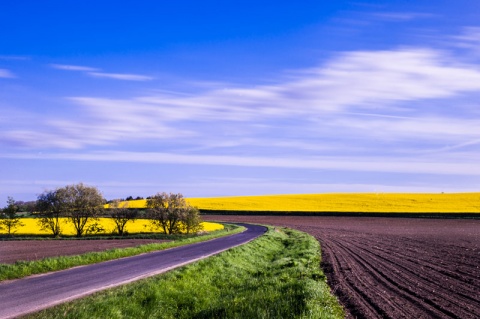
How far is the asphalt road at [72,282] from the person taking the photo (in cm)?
1669

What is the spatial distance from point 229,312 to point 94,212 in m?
54.9

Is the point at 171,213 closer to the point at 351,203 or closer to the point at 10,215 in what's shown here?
the point at 10,215

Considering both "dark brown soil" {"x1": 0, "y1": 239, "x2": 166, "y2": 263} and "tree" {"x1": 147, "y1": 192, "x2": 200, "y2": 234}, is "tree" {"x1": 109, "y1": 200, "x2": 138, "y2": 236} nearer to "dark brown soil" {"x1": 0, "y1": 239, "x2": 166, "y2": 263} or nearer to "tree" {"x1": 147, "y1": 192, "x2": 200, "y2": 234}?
"tree" {"x1": 147, "y1": 192, "x2": 200, "y2": 234}

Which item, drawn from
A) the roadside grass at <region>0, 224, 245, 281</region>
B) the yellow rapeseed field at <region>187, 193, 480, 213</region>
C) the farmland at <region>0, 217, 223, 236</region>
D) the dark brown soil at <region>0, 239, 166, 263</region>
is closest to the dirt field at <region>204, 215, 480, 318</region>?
the roadside grass at <region>0, 224, 245, 281</region>

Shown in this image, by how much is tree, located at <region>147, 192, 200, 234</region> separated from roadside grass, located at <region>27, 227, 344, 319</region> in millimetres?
41032

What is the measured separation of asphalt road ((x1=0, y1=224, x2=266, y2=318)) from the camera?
16688mm

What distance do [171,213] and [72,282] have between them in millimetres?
44364

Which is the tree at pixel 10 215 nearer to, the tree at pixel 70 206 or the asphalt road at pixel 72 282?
the tree at pixel 70 206

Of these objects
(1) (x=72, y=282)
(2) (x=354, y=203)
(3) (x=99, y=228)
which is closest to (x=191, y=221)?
(3) (x=99, y=228)

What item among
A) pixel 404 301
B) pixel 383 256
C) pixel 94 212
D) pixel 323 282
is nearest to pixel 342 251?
pixel 383 256

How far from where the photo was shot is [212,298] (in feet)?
60.5

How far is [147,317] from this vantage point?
15570 millimetres

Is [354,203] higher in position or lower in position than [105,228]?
higher

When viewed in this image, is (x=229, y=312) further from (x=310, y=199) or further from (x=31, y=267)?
(x=310, y=199)
